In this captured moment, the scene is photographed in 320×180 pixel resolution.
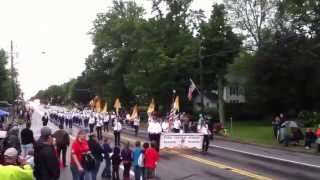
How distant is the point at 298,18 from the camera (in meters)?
60.7

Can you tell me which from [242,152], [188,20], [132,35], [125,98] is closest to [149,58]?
[188,20]

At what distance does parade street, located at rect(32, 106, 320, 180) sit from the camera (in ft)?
66.2

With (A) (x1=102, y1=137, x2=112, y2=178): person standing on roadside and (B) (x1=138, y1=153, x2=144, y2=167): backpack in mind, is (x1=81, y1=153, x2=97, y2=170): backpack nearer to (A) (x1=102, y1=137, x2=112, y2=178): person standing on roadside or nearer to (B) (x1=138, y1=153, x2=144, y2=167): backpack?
(B) (x1=138, y1=153, x2=144, y2=167): backpack

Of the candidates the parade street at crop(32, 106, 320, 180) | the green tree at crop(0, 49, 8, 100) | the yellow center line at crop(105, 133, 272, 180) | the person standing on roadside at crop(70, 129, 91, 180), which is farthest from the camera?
the green tree at crop(0, 49, 8, 100)

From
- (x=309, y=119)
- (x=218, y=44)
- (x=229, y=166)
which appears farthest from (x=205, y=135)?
(x=218, y=44)

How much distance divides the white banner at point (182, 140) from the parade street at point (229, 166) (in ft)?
1.30

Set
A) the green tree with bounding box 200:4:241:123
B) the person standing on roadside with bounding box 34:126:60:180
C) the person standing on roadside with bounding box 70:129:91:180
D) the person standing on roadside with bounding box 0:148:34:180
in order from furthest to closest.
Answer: the green tree with bounding box 200:4:241:123
the person standing on roadside with bounding box 70:129:91:180
the person standing on roadside with bounding box 34:126:60:180
the person standing on roadside with bounding box 0:148:34:180

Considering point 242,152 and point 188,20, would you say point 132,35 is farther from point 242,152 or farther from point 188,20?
point 242,152

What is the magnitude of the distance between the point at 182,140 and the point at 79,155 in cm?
1631

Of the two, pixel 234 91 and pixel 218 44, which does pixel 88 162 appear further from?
pixel 234 91

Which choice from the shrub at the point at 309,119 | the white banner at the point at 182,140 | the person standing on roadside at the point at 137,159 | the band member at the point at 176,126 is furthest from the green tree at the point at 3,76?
the person standing on roadside at the point at 137,159

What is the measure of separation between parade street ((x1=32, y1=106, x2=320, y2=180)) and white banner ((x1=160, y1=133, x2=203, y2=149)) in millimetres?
397

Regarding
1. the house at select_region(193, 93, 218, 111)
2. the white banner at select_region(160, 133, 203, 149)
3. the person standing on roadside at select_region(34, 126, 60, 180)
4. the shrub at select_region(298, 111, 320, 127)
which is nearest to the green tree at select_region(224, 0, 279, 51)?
the house at select_region(193, 93, 218, 111)

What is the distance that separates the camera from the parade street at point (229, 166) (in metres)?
20.2
